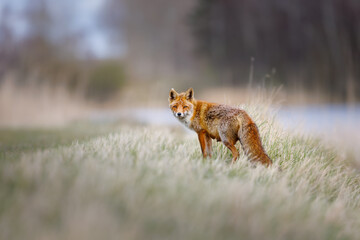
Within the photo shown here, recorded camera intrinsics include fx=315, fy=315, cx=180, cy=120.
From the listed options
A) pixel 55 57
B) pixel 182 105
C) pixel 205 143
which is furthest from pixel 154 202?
pixel 55 57

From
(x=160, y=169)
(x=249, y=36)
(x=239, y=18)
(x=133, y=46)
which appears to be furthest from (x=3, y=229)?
(x=133, y=46)

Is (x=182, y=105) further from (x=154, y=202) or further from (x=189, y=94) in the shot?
(x=154, y=202)

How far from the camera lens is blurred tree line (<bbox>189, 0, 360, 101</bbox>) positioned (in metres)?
18.9

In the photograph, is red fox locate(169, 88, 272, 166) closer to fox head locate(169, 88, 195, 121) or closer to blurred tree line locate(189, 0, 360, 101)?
fox head locate(169, 88, 195, 121)

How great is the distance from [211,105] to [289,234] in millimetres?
2329

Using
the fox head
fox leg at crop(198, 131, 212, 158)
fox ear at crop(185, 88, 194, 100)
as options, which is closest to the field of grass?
fox leg at crop(198, 131, 212, 158)

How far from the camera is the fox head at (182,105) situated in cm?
423

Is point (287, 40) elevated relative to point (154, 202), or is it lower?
elevated

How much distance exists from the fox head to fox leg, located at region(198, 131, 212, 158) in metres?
0.33

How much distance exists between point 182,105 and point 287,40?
2085 cm

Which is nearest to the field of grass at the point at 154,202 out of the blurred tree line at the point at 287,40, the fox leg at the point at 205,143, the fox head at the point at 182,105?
the fox leg at the point at 205,143

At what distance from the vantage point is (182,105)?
4301 millimetres

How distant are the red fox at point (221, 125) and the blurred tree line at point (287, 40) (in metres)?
11.3

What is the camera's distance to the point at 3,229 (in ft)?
7.37
